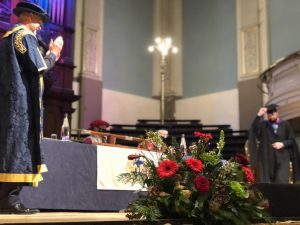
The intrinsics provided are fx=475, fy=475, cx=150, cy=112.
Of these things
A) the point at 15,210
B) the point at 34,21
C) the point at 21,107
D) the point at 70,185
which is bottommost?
the point at 15,210

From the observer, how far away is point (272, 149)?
636 centimetres

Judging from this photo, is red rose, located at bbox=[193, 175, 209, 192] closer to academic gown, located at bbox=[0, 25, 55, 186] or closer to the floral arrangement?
the floral arrangement

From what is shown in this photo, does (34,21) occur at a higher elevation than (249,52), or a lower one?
lower

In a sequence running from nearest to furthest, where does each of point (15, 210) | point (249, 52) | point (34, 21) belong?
point (15, 210) < point (34, 21) < point (249, 52)

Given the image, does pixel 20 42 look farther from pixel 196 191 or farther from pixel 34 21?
pixel 196 191

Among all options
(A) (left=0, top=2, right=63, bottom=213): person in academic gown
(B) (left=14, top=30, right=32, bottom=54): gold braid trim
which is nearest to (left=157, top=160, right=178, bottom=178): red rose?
(A) (left=0, top=2, right=63, bottom=213): person in academic gown

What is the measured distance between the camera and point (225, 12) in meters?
12.1

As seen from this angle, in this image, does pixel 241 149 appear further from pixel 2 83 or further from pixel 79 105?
pixel 2 83

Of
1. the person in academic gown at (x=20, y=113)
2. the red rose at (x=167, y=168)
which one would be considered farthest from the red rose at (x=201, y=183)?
the person in academic gown at (x=20, y=113)

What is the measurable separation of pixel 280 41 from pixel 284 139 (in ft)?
16.0

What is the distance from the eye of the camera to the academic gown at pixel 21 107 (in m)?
3.06

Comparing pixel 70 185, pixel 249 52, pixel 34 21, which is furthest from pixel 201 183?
pixel 249 52

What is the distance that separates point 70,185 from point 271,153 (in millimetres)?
3236

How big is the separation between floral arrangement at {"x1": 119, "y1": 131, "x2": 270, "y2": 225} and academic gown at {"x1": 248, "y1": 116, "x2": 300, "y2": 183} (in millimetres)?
3727
